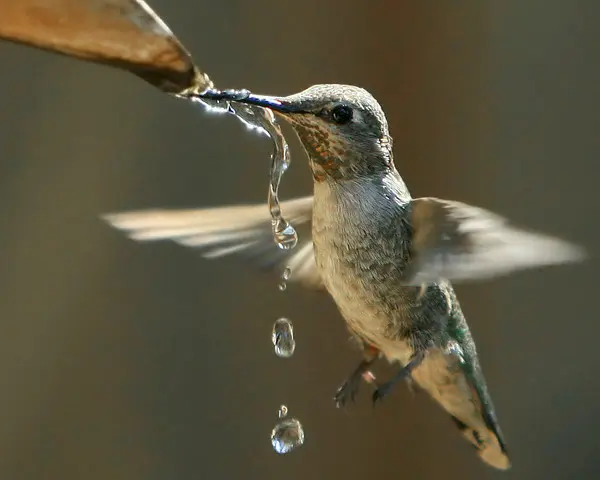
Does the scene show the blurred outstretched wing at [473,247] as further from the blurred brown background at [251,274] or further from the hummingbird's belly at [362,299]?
the blurred brown background at [251,274]

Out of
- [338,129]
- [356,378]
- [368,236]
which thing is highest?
[338,129]

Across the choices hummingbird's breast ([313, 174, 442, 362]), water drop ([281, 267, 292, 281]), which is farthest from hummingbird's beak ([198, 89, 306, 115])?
water drop ([281, 267, 292, 281])

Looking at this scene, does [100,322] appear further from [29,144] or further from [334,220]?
[334,220]

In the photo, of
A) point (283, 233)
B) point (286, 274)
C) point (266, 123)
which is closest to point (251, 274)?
point (286, 274)

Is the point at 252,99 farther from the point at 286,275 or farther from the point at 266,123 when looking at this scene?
the point at 286,275

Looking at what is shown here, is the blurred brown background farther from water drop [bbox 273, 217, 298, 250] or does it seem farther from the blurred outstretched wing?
the blurred outstretched wing
